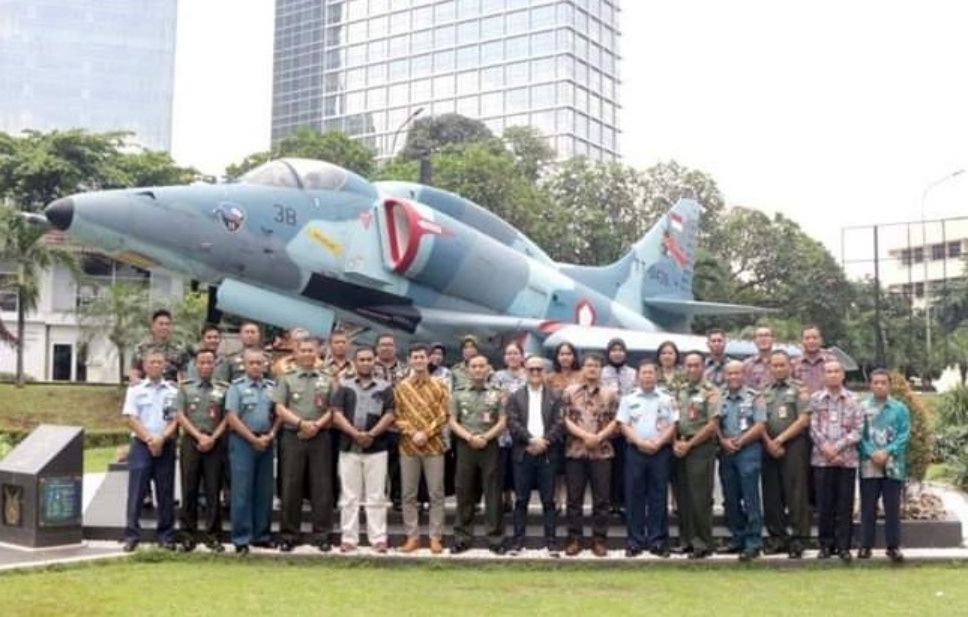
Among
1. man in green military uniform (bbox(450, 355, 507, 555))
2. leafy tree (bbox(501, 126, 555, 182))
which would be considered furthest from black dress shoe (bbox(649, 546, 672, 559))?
leafy tree (bbox(501, 126, 555, 182))

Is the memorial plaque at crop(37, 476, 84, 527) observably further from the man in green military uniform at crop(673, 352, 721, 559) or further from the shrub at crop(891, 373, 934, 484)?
the shrub at crop(891, 373, 934, 484)

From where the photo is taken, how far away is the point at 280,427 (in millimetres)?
7855

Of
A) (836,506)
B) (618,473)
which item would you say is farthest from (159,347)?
(836,506)

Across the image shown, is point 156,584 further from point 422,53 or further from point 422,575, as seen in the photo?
point 422,53

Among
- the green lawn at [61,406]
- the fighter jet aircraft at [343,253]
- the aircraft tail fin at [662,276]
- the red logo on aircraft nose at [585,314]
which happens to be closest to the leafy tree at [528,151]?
the green lawn at [61,406]

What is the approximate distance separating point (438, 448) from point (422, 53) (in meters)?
95.8

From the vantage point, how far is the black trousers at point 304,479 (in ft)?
25.7

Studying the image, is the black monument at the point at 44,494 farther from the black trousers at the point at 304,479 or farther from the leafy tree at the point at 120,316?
the leafy tree at the point at 120,316

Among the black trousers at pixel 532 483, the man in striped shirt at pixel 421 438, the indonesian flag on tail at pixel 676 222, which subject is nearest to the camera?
the man in striped shirt at pixel 421 438

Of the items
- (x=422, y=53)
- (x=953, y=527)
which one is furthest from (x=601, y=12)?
(x=953, y=527)

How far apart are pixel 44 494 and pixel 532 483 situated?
150 inches

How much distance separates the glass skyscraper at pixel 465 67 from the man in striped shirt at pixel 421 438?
3201 inches

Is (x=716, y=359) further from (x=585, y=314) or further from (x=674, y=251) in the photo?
(x=674, y=251)

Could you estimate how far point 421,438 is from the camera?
7730 millimetres
